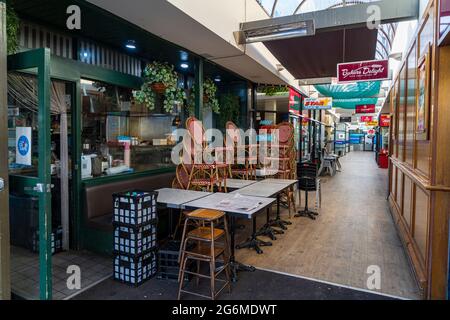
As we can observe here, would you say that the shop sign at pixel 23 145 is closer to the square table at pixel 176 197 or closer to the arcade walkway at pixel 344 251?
the square table at pixel 176 197

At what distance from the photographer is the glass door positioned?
2457 mm

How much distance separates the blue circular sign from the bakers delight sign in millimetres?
4726

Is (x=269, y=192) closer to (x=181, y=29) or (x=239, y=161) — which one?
(x=181, y=29)

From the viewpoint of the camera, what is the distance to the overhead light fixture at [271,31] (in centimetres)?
401

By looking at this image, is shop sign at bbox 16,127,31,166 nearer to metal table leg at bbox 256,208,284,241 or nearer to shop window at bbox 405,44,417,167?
metal table leg at bbox 256,208,284,241

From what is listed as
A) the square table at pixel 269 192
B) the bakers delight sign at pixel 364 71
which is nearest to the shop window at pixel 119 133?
the square table at pixel 269 192

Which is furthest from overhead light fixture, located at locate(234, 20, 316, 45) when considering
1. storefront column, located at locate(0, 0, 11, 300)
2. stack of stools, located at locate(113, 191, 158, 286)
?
storefront column, located at locate(0, 0, 11, 300)

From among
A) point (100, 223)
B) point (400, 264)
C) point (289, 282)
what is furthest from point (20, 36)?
point (400, 264)

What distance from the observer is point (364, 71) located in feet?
17.0

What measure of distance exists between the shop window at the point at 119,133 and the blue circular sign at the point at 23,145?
4.22 ft

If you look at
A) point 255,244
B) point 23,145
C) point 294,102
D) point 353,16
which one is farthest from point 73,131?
point 294,102

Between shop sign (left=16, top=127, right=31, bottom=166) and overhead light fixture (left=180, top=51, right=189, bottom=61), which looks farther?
overhead light fixture (left=180, top=51, right=189, bottom=61)

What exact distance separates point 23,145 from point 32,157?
0.46 feet

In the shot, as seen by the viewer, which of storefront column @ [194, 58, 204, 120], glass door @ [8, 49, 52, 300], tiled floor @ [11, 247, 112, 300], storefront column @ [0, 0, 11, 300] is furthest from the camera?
storefront column @ [194, 58, 204, 120]
